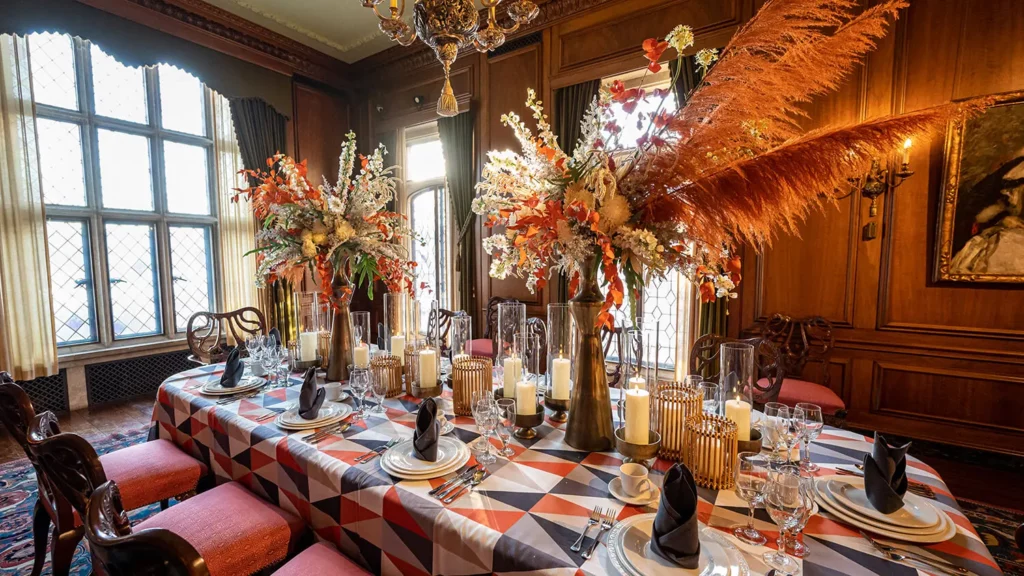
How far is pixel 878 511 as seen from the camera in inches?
39.9

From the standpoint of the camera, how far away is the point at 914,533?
943 mm

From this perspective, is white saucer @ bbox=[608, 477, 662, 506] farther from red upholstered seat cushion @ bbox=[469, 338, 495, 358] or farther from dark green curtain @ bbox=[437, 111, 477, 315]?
dark green curtain @ bbox=[437, 111, 477, 315]

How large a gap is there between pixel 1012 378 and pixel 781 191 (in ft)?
9.91

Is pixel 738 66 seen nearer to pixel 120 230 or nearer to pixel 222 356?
pixel 222 356

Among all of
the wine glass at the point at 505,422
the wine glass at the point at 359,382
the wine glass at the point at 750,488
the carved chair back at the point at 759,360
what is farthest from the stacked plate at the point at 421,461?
the carved chair back at the point at 759,360

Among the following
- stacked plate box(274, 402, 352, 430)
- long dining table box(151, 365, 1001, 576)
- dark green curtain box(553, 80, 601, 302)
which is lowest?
long dining table box(151, 365, 1001, 576)

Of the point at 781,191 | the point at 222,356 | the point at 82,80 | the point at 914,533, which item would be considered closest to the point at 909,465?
the point at 914,533

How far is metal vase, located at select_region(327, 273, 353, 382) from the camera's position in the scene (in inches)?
81.3

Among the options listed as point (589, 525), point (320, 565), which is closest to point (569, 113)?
point (589, 525)

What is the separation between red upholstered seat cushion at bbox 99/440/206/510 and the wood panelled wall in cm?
350

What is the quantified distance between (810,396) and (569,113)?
2.87 meters

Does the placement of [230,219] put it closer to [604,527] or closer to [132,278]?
[132,278]

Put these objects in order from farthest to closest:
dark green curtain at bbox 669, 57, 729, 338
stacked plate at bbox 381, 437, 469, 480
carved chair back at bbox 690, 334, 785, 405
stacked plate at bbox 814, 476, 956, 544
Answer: dark green curtain at bbox 669, 57, 729, 338, carved chair back at bbox 690, 334, 785, 405, stacked plate at bbox 381, 437, 469, 480, stacked plate at bbox 814, 476, 956, 544

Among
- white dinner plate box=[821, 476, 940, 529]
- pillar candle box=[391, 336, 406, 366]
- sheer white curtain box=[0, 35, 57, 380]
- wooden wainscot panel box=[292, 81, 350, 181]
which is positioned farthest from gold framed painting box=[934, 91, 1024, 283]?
sheer white curtain box=[0, 35, 57, 380]
